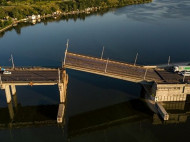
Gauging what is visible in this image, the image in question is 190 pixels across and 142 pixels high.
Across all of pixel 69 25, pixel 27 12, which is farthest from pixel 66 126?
pixel 27 12

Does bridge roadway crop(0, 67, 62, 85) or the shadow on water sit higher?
bridge roadway crop(0, 67, 62, 85)

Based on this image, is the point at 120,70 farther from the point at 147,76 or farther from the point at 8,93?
the point at 8,93

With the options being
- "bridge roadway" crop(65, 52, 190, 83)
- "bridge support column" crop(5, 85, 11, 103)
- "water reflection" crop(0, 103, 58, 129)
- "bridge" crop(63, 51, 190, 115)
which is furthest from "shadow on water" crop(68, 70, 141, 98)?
"bridge support column" crop(5, 85, 11, 103)

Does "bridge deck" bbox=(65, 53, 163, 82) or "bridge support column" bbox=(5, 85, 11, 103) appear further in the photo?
"bridge deck" bbox=(65, 53, 163, 82)

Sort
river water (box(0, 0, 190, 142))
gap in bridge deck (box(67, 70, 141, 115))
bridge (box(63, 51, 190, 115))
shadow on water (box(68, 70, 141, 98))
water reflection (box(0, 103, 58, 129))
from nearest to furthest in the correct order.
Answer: river water (box(0, 0, 190, 142))
water reflection (box(0, 103, 58, 129))
bridge (box(63, 51, 190, 115))
gap in bridge deck (box(67, 70, 141, 115))
shadow on water (box(68, 70, 141, 98))

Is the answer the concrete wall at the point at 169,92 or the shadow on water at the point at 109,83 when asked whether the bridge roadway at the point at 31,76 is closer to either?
the shadow on water at the point at 109,83

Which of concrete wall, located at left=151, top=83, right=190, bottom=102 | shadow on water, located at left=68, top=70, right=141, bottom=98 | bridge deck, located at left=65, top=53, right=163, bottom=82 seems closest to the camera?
concrete wall, located at left=151, top=83, right=190, bottom=102

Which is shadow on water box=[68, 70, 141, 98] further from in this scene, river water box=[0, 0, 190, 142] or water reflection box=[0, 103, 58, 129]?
water reflection box=[0, 103, 58, 129]

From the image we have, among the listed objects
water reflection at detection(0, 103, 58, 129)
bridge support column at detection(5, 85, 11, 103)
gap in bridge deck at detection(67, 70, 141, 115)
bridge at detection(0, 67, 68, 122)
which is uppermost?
bridge at detection(0, 67, 68, 122)
